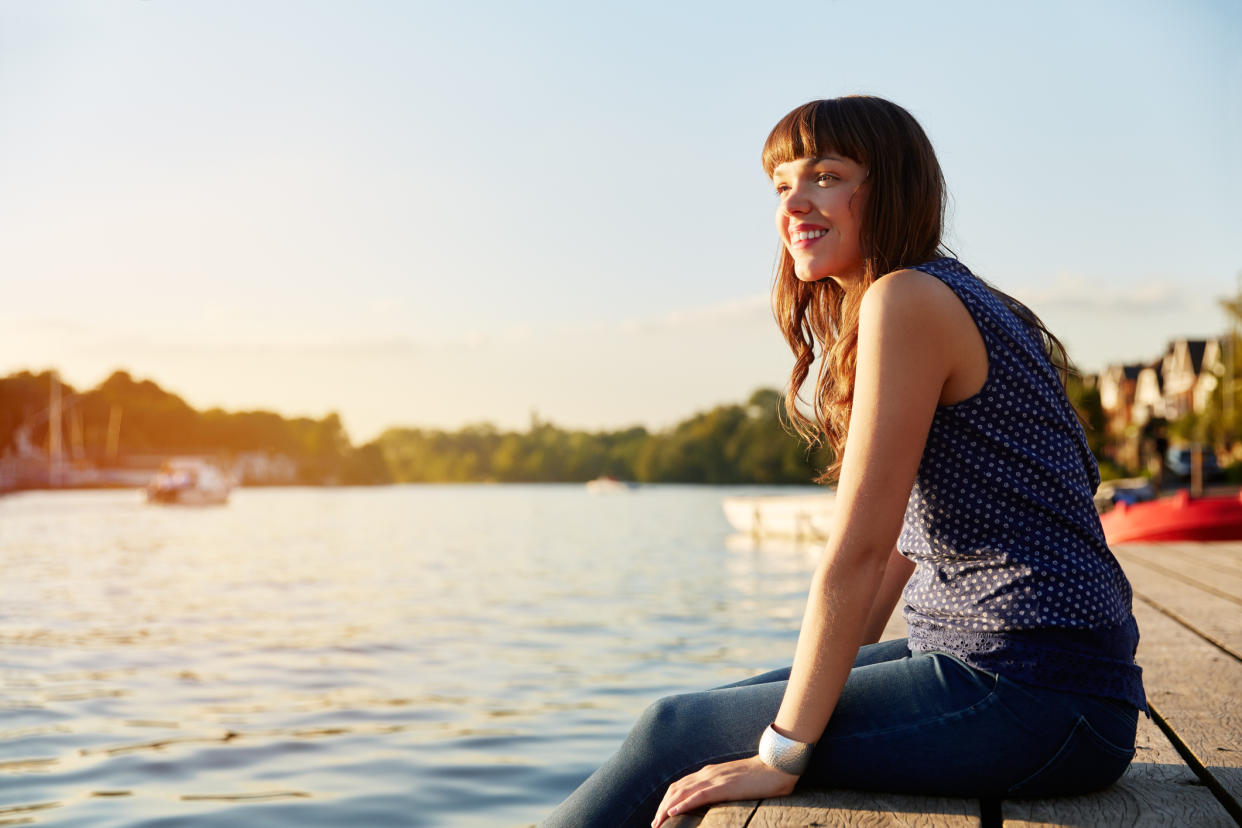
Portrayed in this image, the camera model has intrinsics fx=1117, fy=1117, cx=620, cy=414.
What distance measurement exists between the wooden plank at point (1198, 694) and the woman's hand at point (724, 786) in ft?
2.67

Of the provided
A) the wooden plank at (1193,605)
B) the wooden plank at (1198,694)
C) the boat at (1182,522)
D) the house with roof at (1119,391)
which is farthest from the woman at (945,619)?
the house with roof at (1119,391)

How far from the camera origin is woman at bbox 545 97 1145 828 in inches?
71.5

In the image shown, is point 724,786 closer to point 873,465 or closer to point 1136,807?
point 873,465

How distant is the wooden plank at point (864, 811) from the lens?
1.80 meters

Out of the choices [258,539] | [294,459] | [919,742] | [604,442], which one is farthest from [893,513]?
[294,459]

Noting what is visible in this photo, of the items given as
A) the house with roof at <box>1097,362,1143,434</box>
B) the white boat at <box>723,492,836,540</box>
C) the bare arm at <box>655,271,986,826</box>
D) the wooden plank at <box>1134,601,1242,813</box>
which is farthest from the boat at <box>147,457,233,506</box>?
the bare arm at <box>655,271,986,826</box>

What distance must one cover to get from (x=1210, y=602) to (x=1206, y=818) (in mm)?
3841

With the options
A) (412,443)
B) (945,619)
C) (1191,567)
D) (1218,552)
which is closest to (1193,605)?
(1191,567)

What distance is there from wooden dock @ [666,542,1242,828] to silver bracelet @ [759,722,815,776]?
2.6 inches

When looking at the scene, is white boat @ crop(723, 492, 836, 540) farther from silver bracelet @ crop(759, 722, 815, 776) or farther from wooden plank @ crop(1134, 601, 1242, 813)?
silver bracelet @ crop(759, 722, 815, 776)

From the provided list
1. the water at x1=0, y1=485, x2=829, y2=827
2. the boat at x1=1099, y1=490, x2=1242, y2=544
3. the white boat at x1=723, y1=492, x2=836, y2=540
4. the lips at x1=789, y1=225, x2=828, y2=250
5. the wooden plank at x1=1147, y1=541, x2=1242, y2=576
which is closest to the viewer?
the lips at x1=789, y1=225, x2=828, y2=250

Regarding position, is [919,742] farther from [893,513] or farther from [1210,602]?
[1210,602]

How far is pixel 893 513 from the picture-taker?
1.81 m

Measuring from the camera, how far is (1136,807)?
1925 mm
